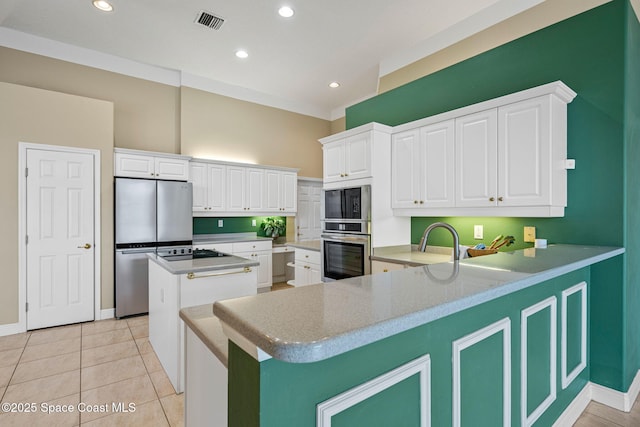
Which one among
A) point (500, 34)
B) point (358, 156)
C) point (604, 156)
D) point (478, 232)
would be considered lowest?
point (478, 232)

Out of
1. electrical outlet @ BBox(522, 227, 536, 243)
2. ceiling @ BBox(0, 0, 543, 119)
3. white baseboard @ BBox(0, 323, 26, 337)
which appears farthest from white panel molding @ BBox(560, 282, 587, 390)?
white baseboard @ BBox(0, 323, 26, 337)

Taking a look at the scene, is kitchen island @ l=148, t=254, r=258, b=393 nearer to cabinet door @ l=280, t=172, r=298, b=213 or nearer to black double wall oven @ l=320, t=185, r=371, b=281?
black double wall oven @ l=320, t=185, r=371, b=281

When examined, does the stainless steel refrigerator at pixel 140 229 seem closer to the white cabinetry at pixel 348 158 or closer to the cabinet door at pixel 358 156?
the white cabinetry at pixel 348 158

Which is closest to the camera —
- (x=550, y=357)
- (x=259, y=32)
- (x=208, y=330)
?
(x=208, y=330)

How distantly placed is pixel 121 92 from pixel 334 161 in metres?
3.36

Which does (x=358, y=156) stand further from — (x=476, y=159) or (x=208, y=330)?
(x=208, y=330)

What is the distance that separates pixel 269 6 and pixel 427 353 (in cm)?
366

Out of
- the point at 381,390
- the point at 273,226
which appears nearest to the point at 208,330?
the point at 381,390

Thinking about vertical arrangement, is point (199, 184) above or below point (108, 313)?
above

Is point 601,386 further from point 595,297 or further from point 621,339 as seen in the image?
point 595,297

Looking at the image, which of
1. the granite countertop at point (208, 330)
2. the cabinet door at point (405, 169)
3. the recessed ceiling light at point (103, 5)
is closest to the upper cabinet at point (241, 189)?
the recessed ceiling light at point (103, 5)

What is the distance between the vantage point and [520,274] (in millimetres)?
1220

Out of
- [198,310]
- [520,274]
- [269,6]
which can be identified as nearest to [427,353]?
[520,274]

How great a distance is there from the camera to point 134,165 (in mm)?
4273
